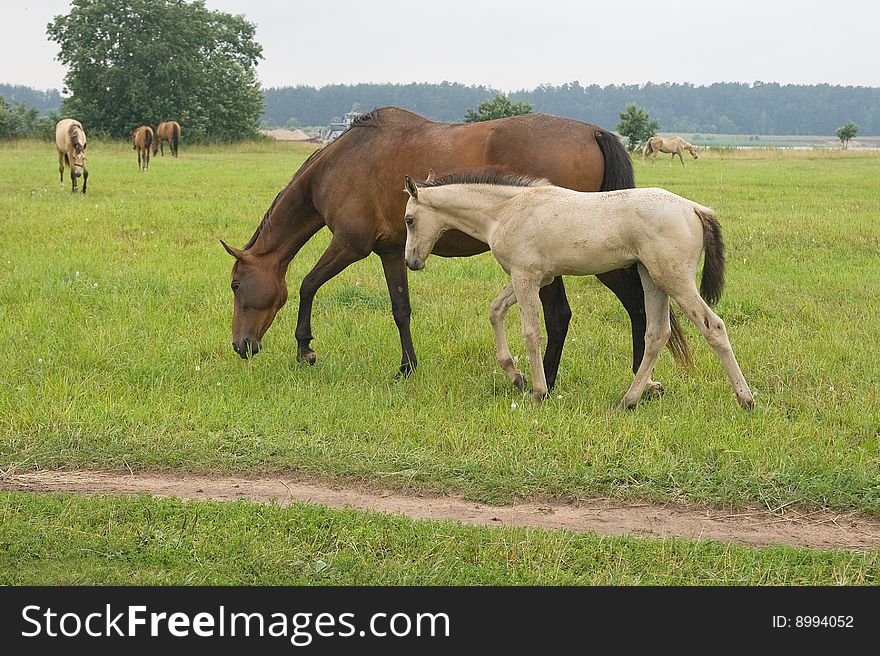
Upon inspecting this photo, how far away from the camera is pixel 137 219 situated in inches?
589

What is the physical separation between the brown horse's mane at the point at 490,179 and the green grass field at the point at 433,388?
1.56 m

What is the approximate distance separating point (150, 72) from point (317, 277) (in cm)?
5302

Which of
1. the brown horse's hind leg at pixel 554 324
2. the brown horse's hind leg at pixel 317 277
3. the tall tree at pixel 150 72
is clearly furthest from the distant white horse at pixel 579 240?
the tall tree at pixel 150 72

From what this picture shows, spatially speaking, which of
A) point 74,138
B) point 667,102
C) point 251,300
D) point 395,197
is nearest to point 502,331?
point 395,197

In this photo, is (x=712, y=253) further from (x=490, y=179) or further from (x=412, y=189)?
(x=412, y=189)

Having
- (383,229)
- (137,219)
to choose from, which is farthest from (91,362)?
(137,219)

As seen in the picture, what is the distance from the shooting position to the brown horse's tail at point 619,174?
7.28 metres

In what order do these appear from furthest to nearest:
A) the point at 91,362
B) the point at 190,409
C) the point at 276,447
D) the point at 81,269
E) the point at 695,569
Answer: the point at 81,269 → the point at 91,362 → the point at 190,409 → the point at 276,447 → the point at 695,569

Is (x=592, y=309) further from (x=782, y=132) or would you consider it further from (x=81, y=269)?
(x=782, y=132)

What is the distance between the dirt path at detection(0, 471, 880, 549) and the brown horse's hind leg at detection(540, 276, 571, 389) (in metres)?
2.30

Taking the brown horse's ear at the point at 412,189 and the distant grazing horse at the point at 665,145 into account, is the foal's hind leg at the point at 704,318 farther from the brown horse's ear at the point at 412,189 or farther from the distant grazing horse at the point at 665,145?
the distant grazing horse at the point at 665,145

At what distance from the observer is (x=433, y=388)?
282 inches

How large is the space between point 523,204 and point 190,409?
9.05 ft

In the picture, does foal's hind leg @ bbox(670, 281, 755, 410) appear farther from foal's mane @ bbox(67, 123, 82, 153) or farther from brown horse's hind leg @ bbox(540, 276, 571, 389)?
foal's mane @ bbox(67, 123, 82, 153)
